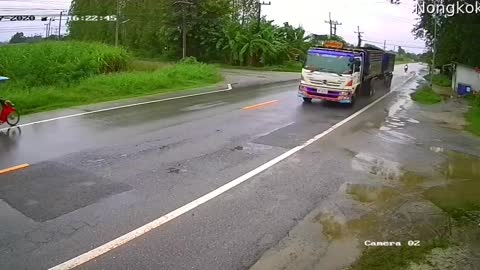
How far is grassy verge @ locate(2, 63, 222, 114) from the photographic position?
1592cm

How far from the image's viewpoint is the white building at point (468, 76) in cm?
3027

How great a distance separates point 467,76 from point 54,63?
85.5ft

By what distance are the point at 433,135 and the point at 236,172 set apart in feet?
26.2

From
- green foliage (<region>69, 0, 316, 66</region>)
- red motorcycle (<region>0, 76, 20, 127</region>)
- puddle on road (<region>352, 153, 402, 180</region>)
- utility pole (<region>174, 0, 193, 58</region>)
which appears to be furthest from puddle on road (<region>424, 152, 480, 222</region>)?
green foliage (<region>69, 0, 316, 66</region>)

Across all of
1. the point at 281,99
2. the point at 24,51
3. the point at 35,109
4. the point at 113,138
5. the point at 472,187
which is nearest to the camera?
the point at 472,187

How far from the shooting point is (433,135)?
1386cm

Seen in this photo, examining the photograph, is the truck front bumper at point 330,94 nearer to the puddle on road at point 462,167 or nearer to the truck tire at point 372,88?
the truck tire at point 372,88

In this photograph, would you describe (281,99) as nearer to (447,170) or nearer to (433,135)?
(433,135)

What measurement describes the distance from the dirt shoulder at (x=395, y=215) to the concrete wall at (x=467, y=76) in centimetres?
2032

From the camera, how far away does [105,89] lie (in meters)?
19.7

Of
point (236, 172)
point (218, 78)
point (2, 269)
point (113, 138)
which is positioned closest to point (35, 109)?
point (113, 138)

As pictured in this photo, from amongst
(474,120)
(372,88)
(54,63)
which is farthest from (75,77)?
(474,120)

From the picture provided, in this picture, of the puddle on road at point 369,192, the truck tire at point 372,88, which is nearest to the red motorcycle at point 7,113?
the puddle on road at point 369,192

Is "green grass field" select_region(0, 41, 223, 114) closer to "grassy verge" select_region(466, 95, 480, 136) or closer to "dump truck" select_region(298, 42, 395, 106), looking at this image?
"dump truck" select_region(298, 42, 395, 106)
